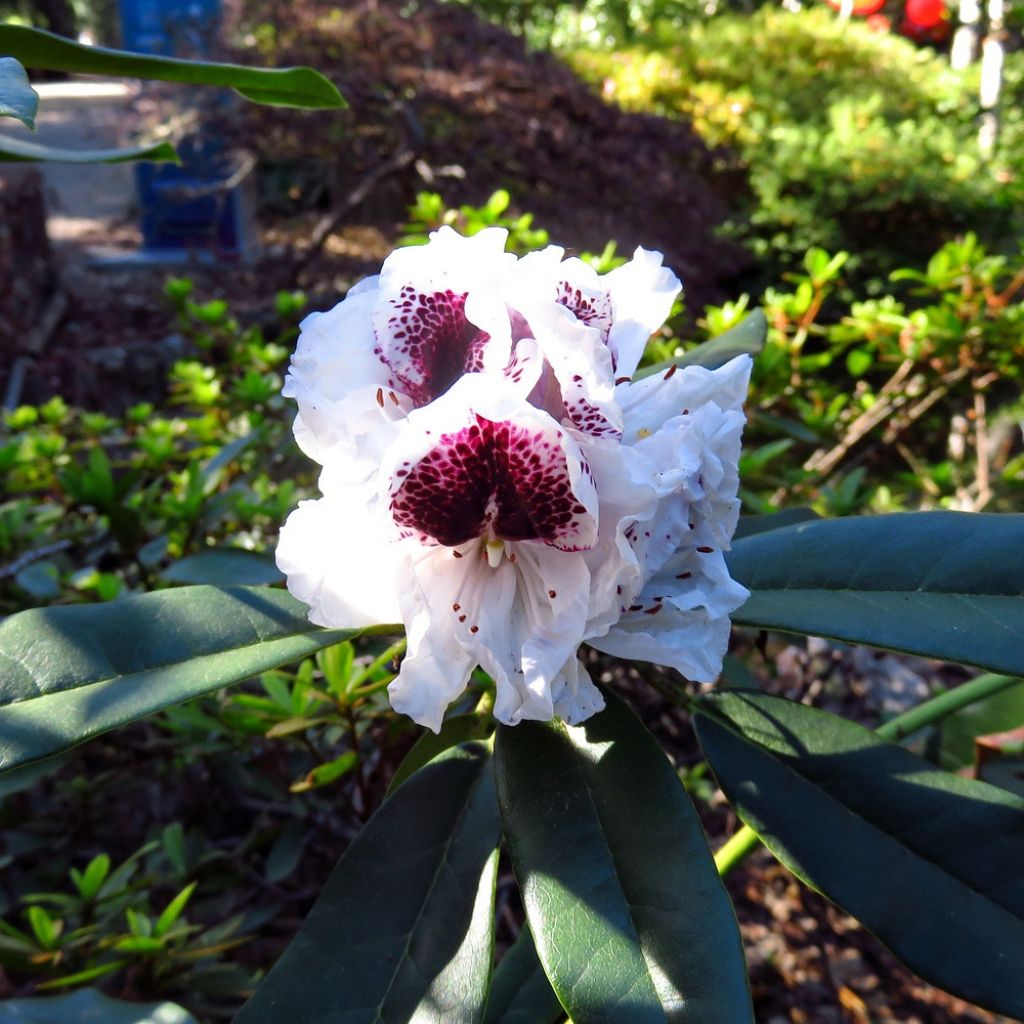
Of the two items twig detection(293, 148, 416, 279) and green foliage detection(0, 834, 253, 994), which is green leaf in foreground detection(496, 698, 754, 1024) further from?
twig detection(293, 148, 416, 279)

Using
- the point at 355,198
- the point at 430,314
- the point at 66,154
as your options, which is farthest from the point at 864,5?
the point at 430,314

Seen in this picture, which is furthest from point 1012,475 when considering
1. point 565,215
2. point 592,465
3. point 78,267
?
point 78,267

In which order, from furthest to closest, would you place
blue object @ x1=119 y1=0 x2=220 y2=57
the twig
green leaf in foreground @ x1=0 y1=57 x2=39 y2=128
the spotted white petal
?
blue object @ x1=119 y1=0 x2=220 y2=57 < the twig < the spotted white petal < green leaf in foreground @ x1=0 y1=57 x2=39 y2=128

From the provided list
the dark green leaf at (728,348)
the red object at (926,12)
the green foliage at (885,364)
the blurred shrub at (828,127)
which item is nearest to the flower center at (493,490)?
the dark green leaf at (728,348)

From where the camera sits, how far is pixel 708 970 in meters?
0.57

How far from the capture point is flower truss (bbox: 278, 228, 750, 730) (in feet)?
1.95

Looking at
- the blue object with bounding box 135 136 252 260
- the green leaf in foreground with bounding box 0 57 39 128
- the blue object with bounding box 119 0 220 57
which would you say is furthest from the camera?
the blue object with bounding box 135 136 252 260

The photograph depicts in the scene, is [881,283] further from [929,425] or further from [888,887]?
[888,887]

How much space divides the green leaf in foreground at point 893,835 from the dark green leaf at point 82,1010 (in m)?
0.64

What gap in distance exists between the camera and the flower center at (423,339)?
26.5 inches

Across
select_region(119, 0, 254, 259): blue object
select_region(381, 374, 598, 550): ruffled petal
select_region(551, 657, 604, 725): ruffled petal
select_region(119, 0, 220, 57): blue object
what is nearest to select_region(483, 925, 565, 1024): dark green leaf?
select_region(551, 657, 604, 725): ruffled petal

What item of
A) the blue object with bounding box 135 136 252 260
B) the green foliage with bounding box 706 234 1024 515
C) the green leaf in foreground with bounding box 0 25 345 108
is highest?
the green leaf in foreground with bounding box 0 25 345 108

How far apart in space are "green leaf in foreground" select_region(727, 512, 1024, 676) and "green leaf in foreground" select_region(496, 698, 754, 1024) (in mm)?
156

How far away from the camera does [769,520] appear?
3.63 feet
